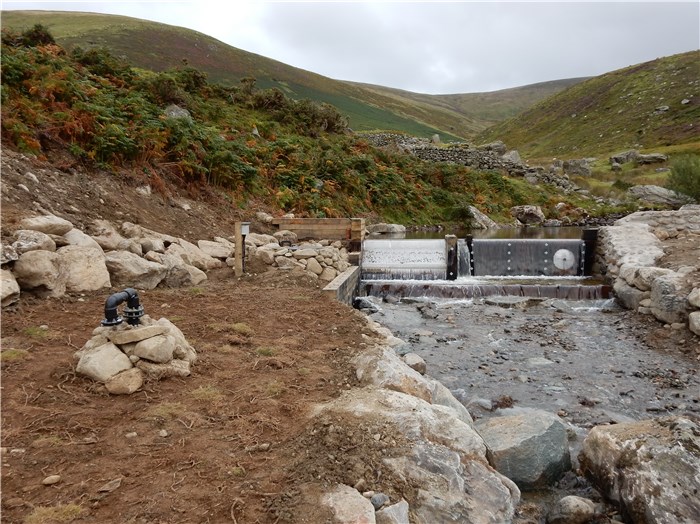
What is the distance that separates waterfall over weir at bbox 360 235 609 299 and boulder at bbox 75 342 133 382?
32.7ft

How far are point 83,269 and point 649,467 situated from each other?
26.2 feet

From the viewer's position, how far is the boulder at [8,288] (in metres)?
5.91

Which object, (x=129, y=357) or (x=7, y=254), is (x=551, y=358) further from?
(x=7, y=254)

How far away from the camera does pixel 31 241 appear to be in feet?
22.0

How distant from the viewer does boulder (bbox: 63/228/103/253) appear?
7.74 metres

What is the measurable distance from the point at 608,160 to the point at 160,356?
5554 centimetres

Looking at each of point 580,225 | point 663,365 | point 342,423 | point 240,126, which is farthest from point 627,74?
point 342,423

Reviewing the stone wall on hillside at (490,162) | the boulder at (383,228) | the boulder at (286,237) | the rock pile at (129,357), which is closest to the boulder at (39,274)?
the rock pile at (129,357)

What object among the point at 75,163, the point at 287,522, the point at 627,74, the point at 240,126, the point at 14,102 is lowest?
the point at 287,522

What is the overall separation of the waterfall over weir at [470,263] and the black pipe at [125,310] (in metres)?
9.80

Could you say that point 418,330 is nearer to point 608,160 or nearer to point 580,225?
point 580,225

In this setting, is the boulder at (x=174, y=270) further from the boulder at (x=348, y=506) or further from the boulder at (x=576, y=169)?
the boulder at (x=576, y=169)

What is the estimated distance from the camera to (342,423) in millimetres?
4059

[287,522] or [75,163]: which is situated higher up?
[75,163]
